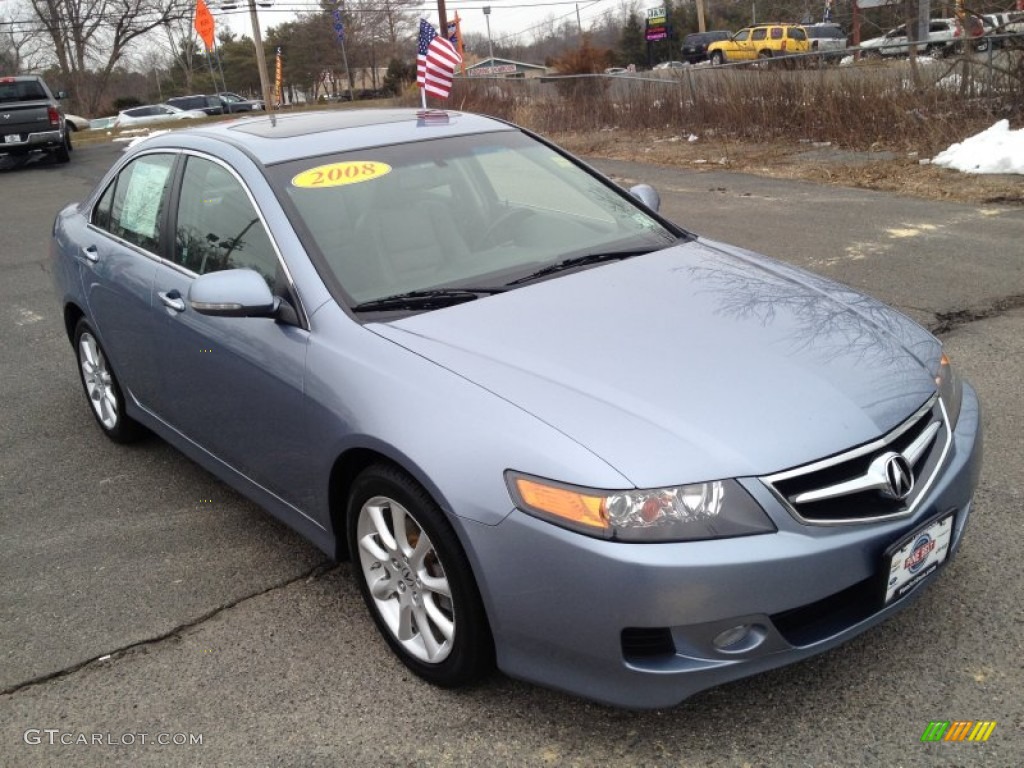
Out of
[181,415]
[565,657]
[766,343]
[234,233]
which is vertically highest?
[234,233]

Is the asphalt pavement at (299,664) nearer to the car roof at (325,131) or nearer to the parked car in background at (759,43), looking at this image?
the car roof at (325,131)

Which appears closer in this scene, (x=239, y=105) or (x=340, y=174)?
(x=340, y=174)

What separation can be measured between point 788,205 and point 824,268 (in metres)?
3.18

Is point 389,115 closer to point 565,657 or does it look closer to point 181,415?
point 181,415

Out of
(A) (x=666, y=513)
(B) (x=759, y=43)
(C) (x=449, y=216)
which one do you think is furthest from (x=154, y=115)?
(A) (x=666, y=513)

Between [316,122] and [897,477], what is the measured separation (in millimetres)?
2788

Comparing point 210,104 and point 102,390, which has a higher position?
point 210,104

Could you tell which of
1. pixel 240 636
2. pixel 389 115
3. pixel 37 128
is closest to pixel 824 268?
pixel 389 115

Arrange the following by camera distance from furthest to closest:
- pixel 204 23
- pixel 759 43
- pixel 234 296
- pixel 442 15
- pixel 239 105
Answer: pixel 239 105 → pixel 759 43 → pixel 442 15 → pixel 204 23 → pixel 234 296

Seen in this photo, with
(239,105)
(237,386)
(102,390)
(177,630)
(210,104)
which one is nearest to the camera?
(177,630)

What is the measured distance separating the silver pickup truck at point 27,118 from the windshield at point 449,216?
19.1 metres

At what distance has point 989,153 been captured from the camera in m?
11.2

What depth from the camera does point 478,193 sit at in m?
3.76

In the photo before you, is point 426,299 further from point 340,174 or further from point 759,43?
point 759,43
